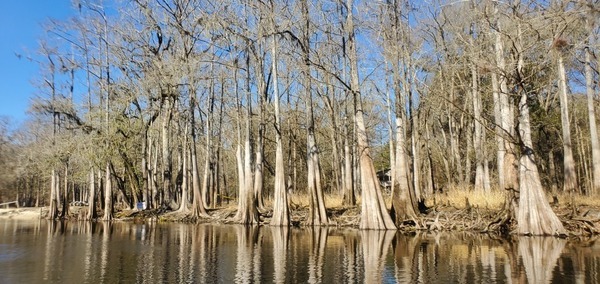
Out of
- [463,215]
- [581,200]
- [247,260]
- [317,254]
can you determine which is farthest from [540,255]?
[581,200]

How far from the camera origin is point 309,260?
13.2 meters

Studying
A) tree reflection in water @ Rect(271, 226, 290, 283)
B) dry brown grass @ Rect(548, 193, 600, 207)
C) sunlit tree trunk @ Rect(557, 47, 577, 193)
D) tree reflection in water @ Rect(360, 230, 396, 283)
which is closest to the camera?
tree reflection in water @ Rect(360, 230, 396, 283)

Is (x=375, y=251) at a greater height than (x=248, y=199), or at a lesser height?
lesser

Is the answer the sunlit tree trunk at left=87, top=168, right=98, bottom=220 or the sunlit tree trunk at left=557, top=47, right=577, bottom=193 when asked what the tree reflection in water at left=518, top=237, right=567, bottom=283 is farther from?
the sunlit tree trunk at left=87, top=168, right=98, bottom=220

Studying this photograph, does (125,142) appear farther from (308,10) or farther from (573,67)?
(573,67)

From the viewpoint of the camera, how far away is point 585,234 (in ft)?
57.1

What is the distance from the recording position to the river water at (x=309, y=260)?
1059 centimetres

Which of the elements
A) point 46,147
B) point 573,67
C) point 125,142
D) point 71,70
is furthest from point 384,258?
point 71,70

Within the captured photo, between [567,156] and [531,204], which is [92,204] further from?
[567,156]

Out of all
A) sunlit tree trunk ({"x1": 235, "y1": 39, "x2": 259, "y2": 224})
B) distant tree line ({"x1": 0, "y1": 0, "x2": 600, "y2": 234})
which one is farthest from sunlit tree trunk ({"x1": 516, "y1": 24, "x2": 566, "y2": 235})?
sunlit tree trunk ({"x1": 235, "y1": 39, "x2": 259, "y2": 224})

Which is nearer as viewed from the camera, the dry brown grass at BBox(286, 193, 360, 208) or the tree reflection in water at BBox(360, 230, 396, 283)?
the tree reflection in water at BBox(360, 230, 396, 283)

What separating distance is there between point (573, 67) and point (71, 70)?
39140 millimetres

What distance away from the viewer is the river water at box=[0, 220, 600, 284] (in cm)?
1059

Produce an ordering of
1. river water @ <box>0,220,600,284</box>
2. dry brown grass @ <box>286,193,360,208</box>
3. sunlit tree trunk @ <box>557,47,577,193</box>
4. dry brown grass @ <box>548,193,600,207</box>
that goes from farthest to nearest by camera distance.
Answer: dry brown grass @ <box>286,193,360,208</box>, sunlit tree trunk @ <box>557,47,577,193</box>, dry brown grass @ <box>548,193,600,207</box>, river water @ <box>0,220,600,284</box>
